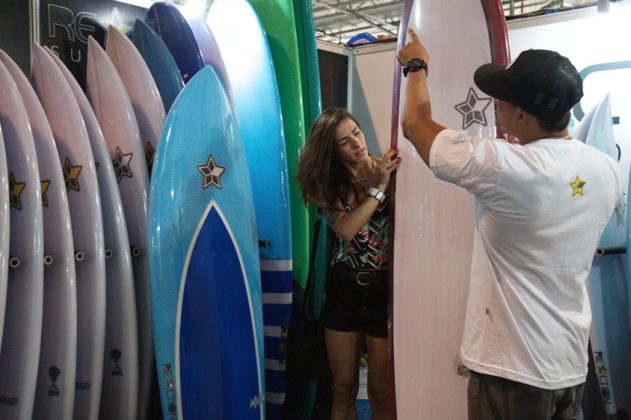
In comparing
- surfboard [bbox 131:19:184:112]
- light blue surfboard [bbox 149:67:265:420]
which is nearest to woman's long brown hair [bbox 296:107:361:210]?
light blue surfboard [bbox 149:67:265:420]

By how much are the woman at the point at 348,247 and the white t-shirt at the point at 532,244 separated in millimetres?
635

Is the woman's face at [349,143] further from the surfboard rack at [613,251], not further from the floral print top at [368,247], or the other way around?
the surfboard rack at [613,251]

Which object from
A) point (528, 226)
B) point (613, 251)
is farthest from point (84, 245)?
point (613, 251)

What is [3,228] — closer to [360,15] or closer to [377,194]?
[377,194]

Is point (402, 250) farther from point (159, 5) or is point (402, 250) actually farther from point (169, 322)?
point (159, 5)

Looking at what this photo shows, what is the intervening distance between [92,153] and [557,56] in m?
1.44

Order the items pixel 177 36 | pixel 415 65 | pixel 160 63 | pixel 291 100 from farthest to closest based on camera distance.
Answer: pixel 291 100 → pixel 177 36 → pixel 160 63 → pixel 415 65

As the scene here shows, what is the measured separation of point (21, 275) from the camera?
62.3 inches

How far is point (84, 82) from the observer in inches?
89.4

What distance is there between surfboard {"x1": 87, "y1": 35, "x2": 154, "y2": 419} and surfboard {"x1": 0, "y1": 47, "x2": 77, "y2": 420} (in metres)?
0.24

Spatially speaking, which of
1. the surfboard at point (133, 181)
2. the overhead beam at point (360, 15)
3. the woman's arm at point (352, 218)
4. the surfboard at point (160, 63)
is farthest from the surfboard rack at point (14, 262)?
the overhead beam at point (360, 15)

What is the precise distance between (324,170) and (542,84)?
2.74 feet

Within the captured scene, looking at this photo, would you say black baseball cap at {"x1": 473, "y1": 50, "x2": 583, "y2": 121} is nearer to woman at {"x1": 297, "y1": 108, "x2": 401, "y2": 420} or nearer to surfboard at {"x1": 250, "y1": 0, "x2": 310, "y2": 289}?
woman at {"x1": 297, "y1": 108, "x2": 401, "y2": 420}

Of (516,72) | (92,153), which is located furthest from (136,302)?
(516,72)
